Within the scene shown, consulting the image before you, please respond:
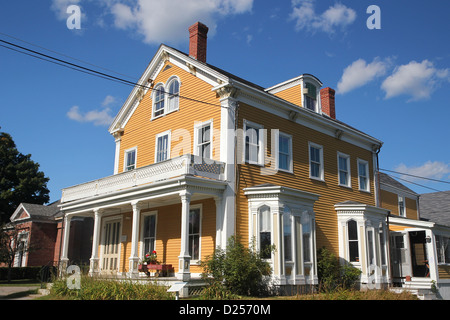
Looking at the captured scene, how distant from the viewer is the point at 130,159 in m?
23.2

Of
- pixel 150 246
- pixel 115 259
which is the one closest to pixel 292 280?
pixel 150 246

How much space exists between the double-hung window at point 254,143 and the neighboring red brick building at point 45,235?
1793 cm

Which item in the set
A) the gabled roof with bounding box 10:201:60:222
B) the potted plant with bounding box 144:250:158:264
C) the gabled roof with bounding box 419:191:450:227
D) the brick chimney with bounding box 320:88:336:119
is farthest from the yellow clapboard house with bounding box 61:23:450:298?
the gabled roof with bounding box 419:191:450:227

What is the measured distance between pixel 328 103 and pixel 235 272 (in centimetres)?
1524

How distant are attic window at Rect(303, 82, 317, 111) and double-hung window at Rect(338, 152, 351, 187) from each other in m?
3.10

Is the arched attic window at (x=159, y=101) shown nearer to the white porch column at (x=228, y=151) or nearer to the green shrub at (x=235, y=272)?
the white porch column at (x=228, y=151)

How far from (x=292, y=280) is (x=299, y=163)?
6193mm

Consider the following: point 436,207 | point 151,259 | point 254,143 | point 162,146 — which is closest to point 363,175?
point 254,143

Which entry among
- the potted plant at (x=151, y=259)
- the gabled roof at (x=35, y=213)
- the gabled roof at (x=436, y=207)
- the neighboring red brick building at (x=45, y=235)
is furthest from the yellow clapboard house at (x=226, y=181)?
the gabled roof at (x=436, y=207)

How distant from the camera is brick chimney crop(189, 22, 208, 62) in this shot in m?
21.1

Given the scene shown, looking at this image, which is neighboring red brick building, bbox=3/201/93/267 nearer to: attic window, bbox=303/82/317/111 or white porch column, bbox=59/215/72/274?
white porch column, bbox=59/215/72/274

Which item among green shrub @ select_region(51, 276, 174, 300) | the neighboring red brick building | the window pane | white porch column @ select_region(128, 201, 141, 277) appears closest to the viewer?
green shrub @ select_region(51, 276, 174, 300)

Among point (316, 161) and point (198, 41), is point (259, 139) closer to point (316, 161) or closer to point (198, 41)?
point (316, 161)
